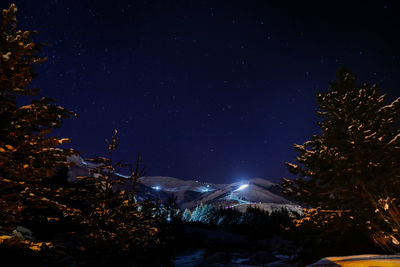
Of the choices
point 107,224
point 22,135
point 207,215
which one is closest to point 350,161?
point 107,224

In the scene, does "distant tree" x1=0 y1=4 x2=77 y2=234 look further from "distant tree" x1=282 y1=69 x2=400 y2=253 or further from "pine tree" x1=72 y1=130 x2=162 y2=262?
"distant tree" x1=282 y1=69 x2=400 y2=253

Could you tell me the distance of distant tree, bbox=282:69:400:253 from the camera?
9711mm

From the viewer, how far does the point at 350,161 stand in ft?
34.4

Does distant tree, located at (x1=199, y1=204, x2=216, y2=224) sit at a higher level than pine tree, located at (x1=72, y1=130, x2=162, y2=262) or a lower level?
higher

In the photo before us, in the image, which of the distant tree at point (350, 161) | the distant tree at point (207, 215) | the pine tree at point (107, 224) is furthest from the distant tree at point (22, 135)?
the distant tree at point (207, 215)

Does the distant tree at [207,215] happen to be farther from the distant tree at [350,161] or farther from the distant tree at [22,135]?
the distant tree at [22,135]

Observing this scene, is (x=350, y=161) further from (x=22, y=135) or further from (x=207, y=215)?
(x=207, y=215)

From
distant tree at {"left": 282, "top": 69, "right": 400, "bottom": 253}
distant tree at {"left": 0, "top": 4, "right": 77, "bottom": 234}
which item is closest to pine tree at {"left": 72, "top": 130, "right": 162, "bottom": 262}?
distant tree at {"left": 0, "top": 4, "right": 77, "bottom": 234}

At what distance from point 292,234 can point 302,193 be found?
209 cm

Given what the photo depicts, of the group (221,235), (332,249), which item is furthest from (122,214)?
(221,235)

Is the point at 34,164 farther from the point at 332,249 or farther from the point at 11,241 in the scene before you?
the point at 332,249

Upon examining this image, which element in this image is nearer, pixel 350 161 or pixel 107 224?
pixel 107 224

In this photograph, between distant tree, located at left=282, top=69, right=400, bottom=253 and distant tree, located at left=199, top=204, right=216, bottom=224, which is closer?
distant tree, located at left=282, top=69, right=400, bottom=253

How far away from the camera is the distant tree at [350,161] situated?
9711 millimetres
